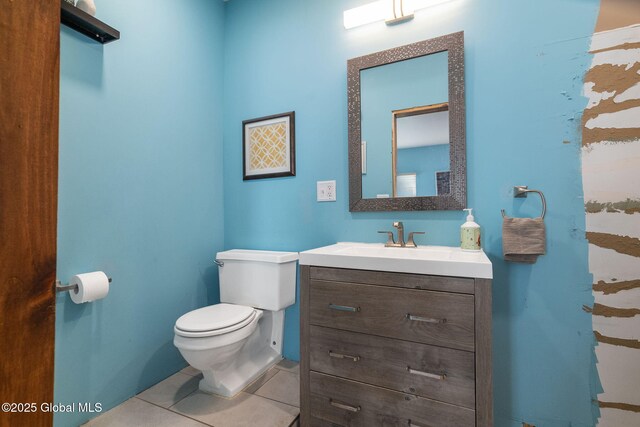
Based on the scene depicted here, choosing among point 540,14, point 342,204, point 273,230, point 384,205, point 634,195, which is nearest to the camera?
point 634,195

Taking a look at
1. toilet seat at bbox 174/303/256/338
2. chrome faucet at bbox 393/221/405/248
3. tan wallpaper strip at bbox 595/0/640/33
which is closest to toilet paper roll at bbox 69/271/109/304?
toilet seat at bbox 174/303/256/338

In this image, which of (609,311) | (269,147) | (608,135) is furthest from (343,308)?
(608,135)

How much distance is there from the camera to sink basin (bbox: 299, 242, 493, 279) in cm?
101

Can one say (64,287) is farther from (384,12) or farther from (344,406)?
(384,12)

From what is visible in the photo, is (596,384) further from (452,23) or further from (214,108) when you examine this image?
(214,108)

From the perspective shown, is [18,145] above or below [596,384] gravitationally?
above

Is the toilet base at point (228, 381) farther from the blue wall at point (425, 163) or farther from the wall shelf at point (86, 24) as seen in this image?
the wall shelf at point (86, 24)

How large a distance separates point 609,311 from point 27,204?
190cm

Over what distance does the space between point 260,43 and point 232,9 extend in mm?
416

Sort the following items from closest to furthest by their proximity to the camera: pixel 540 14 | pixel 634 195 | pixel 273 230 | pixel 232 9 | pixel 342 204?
pixel 634 195
pixel 540 14
pixel 342 204
pixel 273 230
pixel 232 9

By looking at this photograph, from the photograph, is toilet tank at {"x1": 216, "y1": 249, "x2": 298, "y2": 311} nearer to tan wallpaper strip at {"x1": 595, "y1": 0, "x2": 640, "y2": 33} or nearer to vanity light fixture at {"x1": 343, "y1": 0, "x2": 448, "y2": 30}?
vanity light fixture at {"x1": 343, "y1": 0, "x2": 448, "y2": 30}

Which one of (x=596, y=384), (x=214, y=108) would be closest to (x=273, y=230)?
(x=214, y=108)

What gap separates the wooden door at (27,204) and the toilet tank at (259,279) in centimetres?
126

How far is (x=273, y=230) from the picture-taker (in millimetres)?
1985
